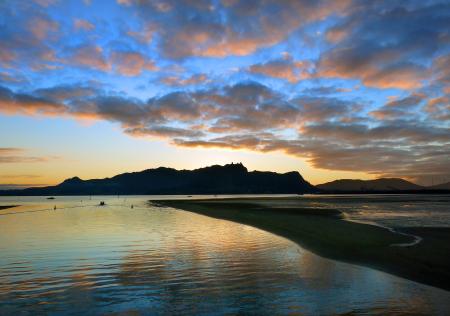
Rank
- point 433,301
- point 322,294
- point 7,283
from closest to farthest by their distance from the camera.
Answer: point 433,301 < point 322,294 < point 7,283

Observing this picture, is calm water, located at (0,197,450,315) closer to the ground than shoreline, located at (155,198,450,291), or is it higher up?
closer to the ground

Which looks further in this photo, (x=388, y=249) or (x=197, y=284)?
(x=388, y=249)

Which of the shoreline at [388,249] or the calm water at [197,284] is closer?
the calm water at [197,284]

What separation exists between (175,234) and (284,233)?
10.5 metres

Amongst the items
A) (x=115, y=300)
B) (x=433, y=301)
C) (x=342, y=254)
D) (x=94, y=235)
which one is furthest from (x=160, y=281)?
(x=94, y=235)

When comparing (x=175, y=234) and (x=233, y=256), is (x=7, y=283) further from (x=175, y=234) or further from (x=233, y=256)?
(x=175, y=234)

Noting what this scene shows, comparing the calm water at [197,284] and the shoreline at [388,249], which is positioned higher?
the shoreline at [388,249]

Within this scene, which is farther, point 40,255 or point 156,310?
point 40,255

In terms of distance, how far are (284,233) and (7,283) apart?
24.4 metres

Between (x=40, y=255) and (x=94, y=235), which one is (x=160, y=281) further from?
(x=94, y=235)

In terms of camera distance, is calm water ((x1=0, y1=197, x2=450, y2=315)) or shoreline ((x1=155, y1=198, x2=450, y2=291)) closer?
calm water ((x1=0, y1=197, x2=450, y2=315))

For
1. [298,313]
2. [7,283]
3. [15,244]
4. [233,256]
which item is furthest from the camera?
[15,244]

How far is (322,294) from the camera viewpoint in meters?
13.7

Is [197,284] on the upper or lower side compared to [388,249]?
lower
